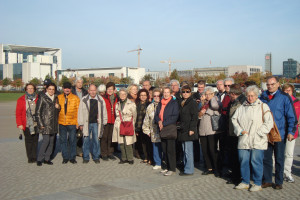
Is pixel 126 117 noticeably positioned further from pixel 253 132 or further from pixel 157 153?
pixel 253 132

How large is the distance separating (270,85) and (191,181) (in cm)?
244

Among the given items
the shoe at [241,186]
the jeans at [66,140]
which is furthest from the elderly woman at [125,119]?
the shoe at [241,186]

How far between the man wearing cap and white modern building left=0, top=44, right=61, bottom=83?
118 metres

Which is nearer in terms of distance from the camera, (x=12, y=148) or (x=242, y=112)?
(x=242, y=112)

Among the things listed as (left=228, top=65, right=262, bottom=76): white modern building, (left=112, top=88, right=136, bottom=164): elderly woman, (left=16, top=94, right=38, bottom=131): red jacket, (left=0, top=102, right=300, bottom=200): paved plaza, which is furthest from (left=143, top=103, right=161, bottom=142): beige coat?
(left=228, top=65, right=262, bottom=76): white modern building

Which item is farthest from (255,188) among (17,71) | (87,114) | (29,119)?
(17,71)

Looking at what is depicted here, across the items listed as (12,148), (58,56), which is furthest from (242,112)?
(58,56)

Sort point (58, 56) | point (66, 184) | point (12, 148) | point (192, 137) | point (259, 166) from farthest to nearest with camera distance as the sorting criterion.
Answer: point (58, 56) → point (12, 148) → point (192, 137) → point (66, 184) → point (259, 166)

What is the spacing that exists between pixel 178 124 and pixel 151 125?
0.87 meters

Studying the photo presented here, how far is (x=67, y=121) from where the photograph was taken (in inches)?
332

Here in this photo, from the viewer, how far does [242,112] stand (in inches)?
239

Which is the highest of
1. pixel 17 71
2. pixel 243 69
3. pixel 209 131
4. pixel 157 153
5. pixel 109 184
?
pixel 243 69

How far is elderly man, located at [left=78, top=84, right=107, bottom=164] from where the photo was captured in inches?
335

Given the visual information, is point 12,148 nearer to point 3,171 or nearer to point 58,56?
point 3,171
